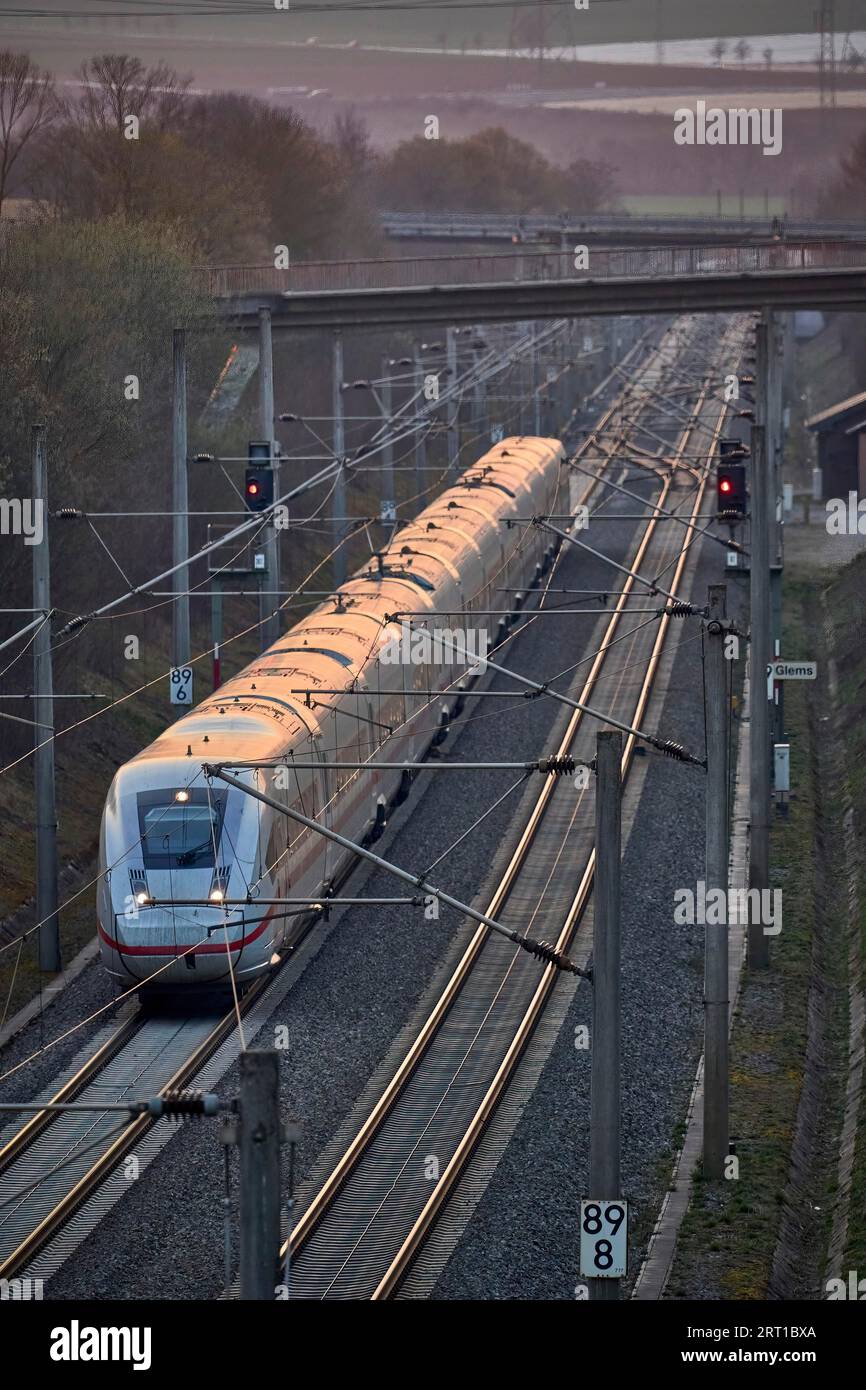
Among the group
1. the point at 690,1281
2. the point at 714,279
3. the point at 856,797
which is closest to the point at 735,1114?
the point at 690,1281

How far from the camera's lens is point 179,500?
33.1m

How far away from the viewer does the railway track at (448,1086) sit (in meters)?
17.9

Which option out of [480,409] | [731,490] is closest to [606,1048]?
[731,490]

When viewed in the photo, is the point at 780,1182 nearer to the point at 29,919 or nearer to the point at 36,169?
the point at 29,919

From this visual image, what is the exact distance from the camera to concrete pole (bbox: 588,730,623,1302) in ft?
48.9

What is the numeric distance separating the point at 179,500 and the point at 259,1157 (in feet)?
77.8

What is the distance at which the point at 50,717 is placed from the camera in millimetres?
26625

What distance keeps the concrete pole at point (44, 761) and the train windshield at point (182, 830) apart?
2957 mm

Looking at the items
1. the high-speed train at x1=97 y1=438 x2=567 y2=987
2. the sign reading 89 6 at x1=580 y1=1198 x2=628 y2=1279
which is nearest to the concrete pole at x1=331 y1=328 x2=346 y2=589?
the high-speed train at x1=97 y1=438 x2=567 y2=987

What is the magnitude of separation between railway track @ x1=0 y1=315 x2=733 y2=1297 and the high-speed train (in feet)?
2.41

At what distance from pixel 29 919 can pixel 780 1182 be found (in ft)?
40.4

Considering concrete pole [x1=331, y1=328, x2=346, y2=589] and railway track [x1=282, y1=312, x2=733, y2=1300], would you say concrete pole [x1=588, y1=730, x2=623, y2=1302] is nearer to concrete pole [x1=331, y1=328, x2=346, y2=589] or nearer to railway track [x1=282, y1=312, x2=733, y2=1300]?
railway track [x1=282, y1=312, x2=733, y2=1300]

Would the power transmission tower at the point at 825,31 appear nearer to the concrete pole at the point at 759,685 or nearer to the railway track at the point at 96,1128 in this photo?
the concrete pole at the point at 759,685

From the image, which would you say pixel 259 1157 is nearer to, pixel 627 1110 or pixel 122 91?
pixel 627 1110
